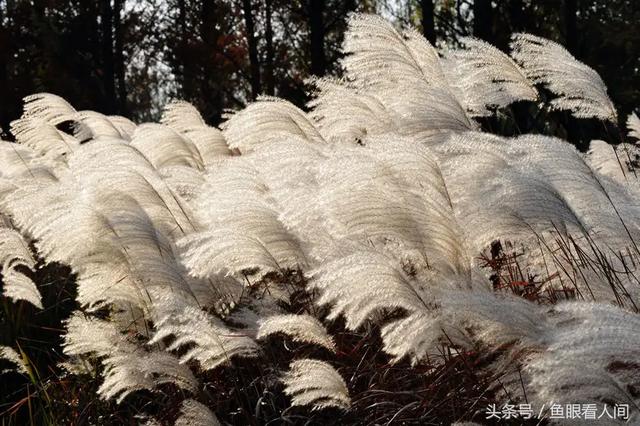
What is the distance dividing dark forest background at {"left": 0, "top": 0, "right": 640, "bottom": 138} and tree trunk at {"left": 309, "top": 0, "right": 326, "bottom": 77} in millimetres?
2810

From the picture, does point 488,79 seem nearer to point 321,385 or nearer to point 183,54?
point 321,385

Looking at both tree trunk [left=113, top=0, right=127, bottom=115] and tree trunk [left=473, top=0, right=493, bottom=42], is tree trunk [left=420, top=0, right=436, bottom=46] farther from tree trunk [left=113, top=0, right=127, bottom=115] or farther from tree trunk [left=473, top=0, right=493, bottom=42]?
tree trunk [left=113, top=0, right=127, bottom=115]

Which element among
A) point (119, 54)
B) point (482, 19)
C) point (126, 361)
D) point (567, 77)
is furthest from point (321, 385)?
point (119, 54)

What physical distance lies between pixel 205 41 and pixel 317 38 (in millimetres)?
6310

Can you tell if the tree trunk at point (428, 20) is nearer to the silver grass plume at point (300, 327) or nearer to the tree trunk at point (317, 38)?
the tree trunk at point (317, 38)

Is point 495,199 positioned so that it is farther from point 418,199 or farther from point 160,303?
point 160,303

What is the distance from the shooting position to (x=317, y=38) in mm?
14469

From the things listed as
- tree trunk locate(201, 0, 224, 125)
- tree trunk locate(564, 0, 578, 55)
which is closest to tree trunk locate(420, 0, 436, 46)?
tree trunk locate(564, 0, 578, 55)

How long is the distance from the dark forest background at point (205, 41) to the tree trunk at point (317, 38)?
2.81 meters

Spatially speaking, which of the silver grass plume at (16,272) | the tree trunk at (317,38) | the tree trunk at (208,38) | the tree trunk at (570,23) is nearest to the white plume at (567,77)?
the silver grass plume at (16,272)

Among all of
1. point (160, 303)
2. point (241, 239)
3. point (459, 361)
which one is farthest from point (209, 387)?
point (459, 361)

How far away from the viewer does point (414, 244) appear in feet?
10.3

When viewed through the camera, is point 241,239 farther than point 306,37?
No

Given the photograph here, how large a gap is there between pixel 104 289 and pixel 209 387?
1.91 ft
